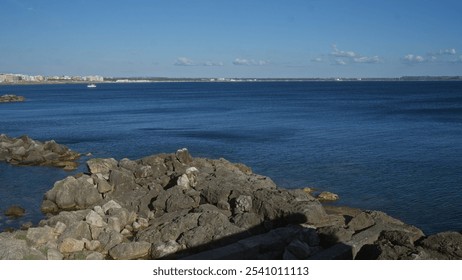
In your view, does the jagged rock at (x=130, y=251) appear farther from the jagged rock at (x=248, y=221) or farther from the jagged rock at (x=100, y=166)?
the jagged rock at (x=100, y=166)

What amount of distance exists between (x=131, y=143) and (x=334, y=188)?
25768mm

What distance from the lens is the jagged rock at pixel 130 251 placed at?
627 inches

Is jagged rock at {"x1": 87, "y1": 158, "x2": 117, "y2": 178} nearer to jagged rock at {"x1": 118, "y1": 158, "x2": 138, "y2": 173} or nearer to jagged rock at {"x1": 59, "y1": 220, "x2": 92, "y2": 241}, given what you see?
jagged rock at {"x1": 118, "y1": 158, "x2": 138, "y2": 173}

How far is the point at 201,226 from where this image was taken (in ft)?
53.7

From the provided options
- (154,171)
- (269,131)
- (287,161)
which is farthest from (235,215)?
(269,131)

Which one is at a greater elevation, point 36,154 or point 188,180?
point 188,180

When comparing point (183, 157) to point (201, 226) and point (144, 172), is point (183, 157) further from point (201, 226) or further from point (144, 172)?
point (201, 226)

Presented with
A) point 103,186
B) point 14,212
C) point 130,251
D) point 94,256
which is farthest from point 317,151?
point 94,256

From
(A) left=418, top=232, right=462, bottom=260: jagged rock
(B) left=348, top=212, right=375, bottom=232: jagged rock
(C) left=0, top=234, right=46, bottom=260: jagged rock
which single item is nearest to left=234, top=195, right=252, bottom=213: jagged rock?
(B) left=348, top=212, right=375, bottom=232: jagged rock

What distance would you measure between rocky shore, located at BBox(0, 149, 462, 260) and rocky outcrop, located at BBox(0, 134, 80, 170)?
41.4 feet

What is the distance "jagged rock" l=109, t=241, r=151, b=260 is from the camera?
Answer: 15.9m

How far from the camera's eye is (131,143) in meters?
46.7

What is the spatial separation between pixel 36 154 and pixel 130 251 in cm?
2351

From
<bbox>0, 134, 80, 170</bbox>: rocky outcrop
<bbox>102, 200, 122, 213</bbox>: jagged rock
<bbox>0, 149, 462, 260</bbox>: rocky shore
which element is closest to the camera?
<bbox>0, 149, 462, 260</bbox>: rocky shore
